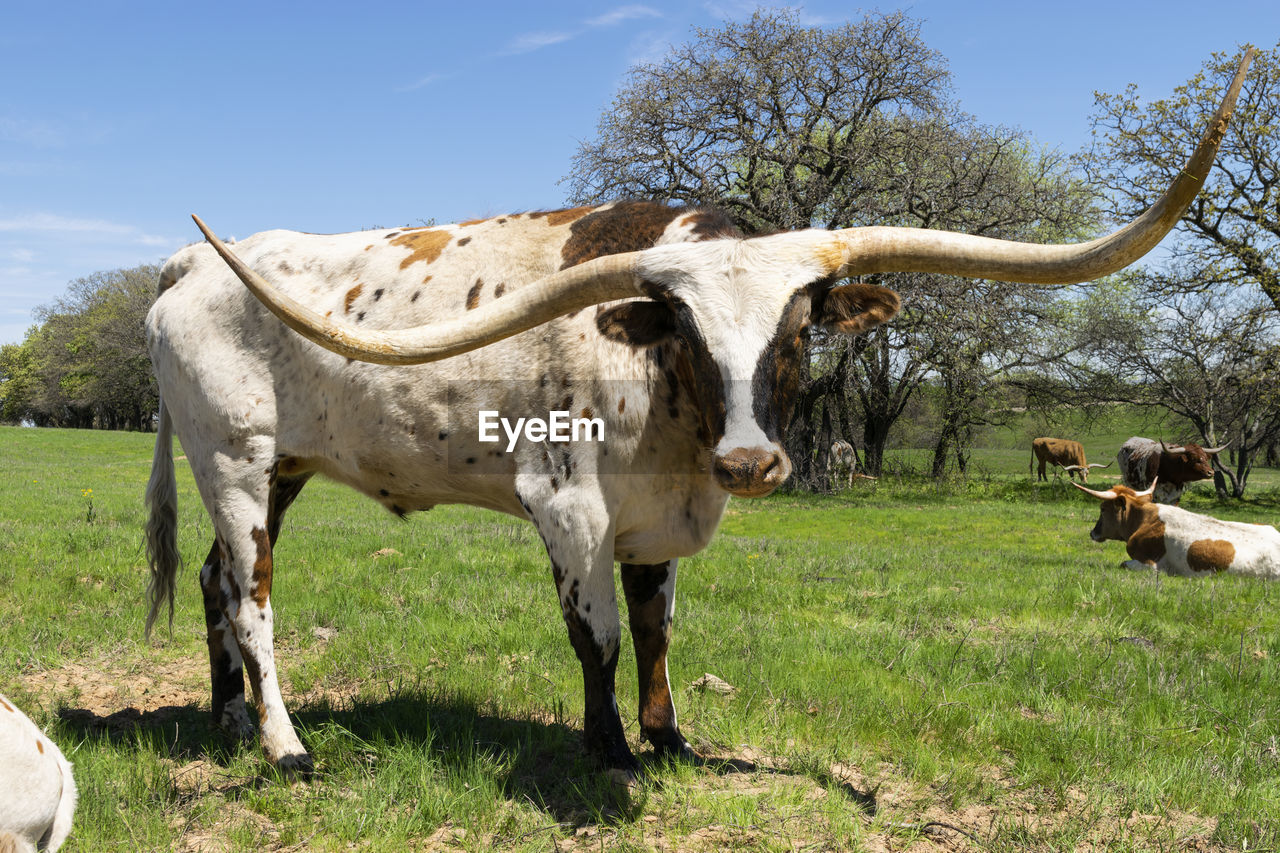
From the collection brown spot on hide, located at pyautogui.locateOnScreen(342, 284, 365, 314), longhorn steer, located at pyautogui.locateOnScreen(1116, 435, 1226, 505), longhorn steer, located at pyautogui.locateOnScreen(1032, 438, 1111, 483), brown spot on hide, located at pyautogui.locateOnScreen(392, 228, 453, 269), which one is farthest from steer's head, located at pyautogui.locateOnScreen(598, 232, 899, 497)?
longhorn steer, located at pyautogui.locateOnScreen(1032, 438, 1111, 483)

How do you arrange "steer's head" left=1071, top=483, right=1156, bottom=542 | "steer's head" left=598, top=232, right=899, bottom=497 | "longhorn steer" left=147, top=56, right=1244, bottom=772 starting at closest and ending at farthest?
1. "steer's head" left=598, top=232, right=899, bottom=497
2. "longhorn steer" left=147, top=56, right=1244, bottom=772
3. "steer's head" left=1071, top=483, right=1156, bottom=542

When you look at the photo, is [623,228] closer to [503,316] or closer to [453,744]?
[503,316]

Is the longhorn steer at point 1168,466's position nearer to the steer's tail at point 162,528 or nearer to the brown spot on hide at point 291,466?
the brown spot on hide at point 291,466

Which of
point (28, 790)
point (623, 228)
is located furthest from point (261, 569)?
point (623, 228)

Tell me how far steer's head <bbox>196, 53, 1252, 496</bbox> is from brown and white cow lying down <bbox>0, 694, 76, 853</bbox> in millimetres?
1562

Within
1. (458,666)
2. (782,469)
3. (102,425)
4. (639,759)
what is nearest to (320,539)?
(458,666)

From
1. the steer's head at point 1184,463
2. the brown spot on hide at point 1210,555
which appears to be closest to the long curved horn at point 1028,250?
the brown spot on hide at point 1210,555

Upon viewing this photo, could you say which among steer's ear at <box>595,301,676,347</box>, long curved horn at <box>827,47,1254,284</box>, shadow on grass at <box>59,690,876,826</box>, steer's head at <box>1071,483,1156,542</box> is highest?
long curved horn at <box>827,47,1254,284</box>

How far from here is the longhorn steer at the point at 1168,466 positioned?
888 inches

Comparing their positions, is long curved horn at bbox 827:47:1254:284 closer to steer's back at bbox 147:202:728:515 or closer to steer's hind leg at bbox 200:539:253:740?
steer's back at bbox 147:202:728:515

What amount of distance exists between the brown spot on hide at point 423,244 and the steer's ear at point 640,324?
4.49ft

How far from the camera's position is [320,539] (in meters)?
9.79

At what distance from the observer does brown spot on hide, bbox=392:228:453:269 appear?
4291 mm

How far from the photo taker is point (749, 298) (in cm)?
→ 310
